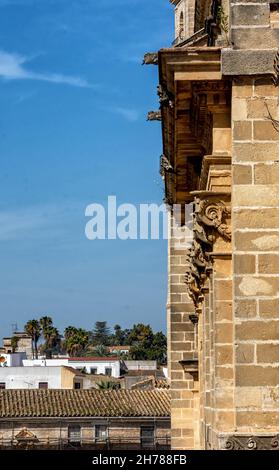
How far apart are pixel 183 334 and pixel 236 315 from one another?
1222 centimetres

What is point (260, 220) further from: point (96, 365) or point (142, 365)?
point (142, 365)

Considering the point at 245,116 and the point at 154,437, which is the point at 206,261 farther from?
the point at 154,437

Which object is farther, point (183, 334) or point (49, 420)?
point (49, 420)

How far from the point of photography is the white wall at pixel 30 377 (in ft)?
222

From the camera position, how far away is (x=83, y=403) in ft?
169

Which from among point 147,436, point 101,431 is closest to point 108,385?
point 101,431

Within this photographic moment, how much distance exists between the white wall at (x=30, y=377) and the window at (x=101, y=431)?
1705 centimetres

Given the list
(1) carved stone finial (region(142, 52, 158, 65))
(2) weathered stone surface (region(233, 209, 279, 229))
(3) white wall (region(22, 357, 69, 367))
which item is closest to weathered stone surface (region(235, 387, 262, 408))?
(2) weathered stone surface (region(233, 209, 279, 229))

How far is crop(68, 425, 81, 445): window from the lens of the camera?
49.8m

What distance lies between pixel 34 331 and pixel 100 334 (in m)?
66.8

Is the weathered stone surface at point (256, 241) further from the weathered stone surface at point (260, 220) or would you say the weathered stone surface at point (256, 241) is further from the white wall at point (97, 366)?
the white wall at point (97, 366)

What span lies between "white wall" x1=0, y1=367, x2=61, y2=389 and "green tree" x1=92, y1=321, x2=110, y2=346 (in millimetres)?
92900
